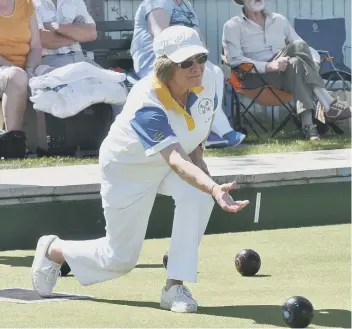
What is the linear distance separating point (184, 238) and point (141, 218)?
21cm

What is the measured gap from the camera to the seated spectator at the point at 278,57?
418 inches

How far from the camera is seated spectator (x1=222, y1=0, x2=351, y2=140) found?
10.6 m

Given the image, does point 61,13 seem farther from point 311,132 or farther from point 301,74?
point 311,132

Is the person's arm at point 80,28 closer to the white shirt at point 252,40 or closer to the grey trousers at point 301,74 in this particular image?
the white shirt at point 252,40

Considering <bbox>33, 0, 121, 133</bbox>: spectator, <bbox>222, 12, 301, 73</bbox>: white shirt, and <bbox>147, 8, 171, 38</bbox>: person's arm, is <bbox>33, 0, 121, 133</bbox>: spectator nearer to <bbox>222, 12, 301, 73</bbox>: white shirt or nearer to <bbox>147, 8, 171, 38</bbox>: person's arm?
<bbox>147, 8, 171, 38</bbox>: person's arm

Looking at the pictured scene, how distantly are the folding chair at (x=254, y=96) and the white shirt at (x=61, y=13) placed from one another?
5.29 ft

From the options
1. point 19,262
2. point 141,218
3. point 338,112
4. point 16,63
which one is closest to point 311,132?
point 338,112

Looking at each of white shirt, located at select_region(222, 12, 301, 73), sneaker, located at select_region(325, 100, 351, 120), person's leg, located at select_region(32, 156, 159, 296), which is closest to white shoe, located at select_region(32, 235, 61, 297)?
person's leg, located at select_region(32, 156, 159, 296)

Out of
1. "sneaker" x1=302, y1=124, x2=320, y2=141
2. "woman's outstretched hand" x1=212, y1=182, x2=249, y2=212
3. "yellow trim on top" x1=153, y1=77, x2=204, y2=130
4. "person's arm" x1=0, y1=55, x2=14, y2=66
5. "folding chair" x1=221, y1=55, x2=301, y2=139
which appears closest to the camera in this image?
"woman's outstretched hand" x1=212, y1=182, x2=249, y2=212

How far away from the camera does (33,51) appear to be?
9562 millimetres

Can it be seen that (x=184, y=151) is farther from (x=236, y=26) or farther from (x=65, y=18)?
(x=236, y=26)

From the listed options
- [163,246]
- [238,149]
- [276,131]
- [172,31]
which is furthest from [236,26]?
[172,31]

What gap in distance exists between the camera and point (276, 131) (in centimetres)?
1095

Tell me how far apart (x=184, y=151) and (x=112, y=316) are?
75 centimetres
